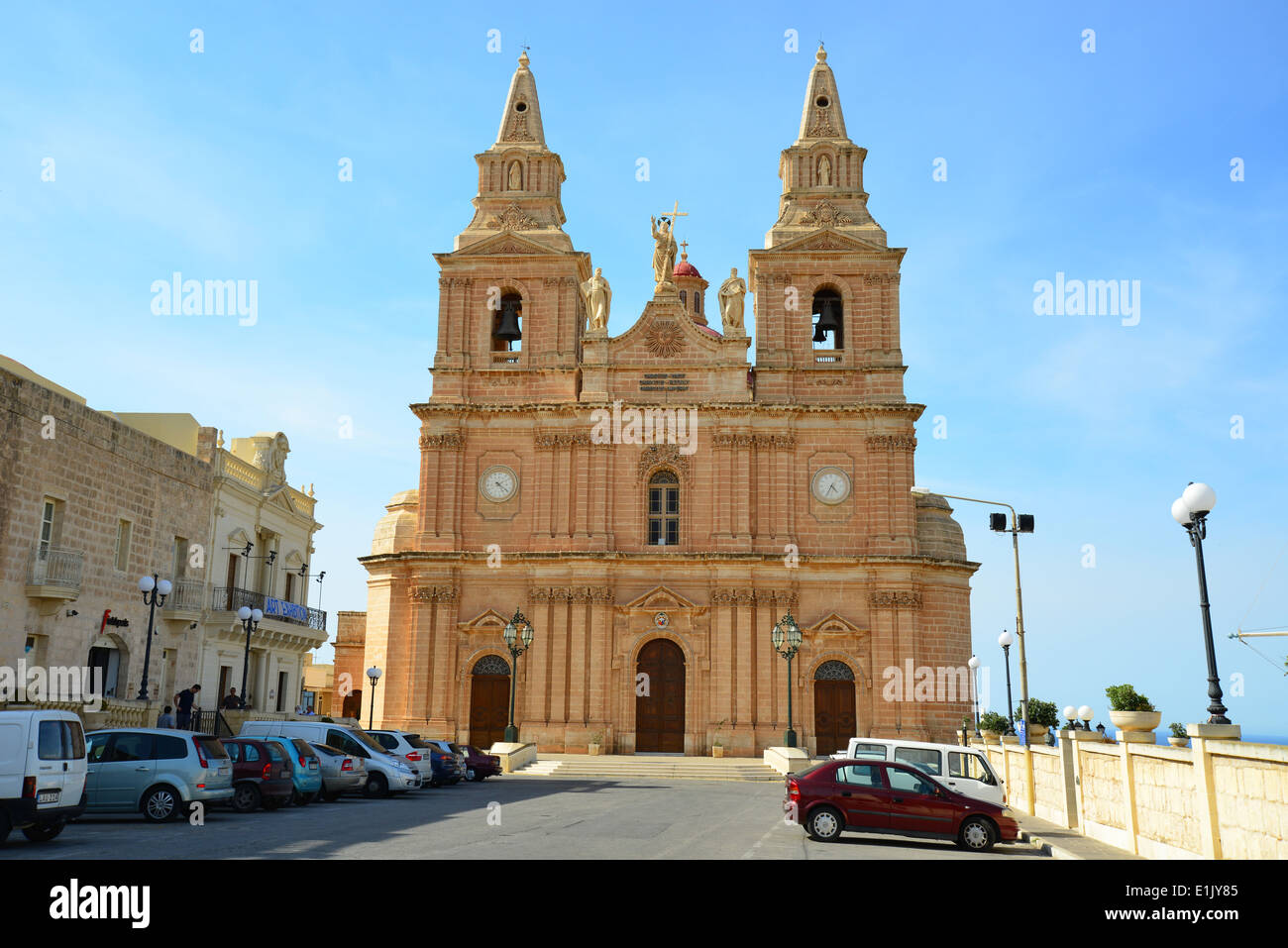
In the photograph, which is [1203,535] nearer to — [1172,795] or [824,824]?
[1172,795]

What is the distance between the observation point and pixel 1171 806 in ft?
47.7

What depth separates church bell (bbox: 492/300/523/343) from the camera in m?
44.1

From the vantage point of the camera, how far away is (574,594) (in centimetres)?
4062

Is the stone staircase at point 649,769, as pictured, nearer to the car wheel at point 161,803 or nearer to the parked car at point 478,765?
the parked car at point 478,765

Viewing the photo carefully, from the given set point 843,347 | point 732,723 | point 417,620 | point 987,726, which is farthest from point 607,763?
point 987,726

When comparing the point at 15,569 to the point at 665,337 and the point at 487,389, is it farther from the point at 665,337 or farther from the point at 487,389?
the point at 665,337

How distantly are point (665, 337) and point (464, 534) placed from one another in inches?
436

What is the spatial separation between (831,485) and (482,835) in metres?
27.6

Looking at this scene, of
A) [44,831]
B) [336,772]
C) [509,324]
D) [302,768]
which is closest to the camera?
[44,831]

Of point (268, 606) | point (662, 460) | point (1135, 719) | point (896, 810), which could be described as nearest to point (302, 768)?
point (896, 810)

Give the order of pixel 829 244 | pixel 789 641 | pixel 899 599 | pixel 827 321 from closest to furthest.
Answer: pixel 789 641 → pixel 899 599 → pixel 829 244 → pixel 827 321

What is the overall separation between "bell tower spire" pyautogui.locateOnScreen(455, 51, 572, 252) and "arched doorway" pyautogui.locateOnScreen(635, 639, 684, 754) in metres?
16.6

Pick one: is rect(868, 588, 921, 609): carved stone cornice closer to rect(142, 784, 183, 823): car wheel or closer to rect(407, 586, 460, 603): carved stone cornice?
rect(407, 586, 460, 603): carved stone cornice
